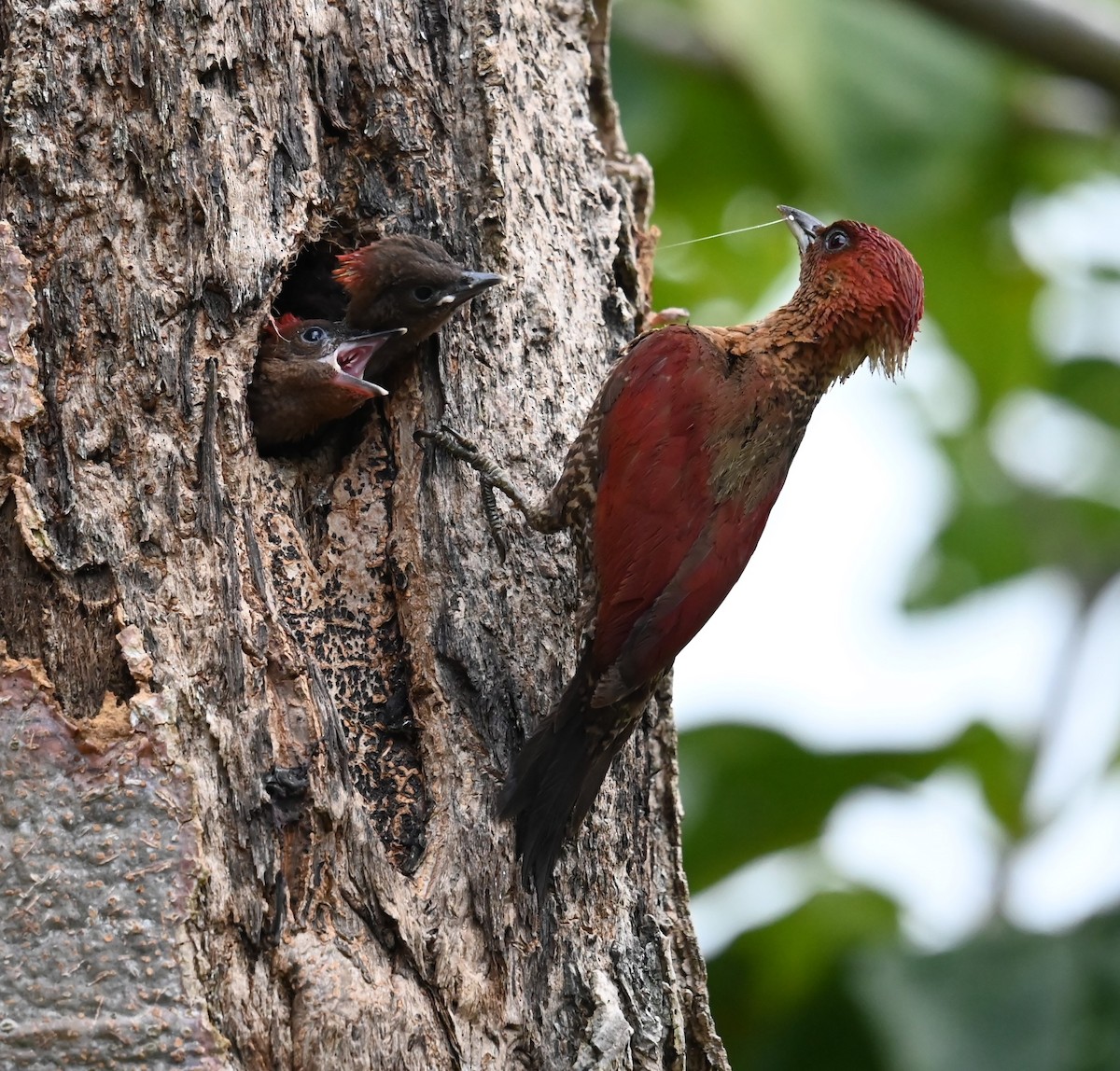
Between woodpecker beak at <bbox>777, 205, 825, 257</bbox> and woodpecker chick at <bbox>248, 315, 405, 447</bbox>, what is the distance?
1.21 metres

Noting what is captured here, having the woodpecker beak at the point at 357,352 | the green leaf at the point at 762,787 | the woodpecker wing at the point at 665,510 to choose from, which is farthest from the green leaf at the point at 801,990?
the woodpecker beak at the point at 357,352

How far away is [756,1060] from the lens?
19.1 feet

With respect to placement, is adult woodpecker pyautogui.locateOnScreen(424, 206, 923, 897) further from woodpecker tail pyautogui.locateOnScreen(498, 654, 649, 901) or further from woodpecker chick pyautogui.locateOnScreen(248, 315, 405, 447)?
woodpecker chick pyautogui.locateOnScreen(248, 315, 405, 447)

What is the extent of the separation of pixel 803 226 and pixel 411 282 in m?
1.30

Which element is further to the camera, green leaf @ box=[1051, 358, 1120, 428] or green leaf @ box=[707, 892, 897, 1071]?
green leaf @ box=[1051, 358, 1120, 428]

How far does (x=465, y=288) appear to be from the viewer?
11.8 feet

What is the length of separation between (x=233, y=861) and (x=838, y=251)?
2289 millimetres

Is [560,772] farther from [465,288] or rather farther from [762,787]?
[762,787]

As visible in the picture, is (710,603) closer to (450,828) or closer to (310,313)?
(450,828)

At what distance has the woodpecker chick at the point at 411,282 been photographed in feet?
11.8

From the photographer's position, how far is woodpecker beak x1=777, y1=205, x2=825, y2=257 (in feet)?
14.0

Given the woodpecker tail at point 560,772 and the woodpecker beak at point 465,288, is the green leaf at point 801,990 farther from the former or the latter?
the woodpecker beak at point 465,288

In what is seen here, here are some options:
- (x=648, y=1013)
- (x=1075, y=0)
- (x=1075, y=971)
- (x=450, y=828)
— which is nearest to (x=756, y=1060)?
(x=1075, y=971)

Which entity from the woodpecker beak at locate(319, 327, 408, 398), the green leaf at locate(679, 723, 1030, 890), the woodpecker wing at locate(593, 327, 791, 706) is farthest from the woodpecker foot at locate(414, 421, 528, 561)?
the green leaf at locate(679, 723, 1030, 890)
